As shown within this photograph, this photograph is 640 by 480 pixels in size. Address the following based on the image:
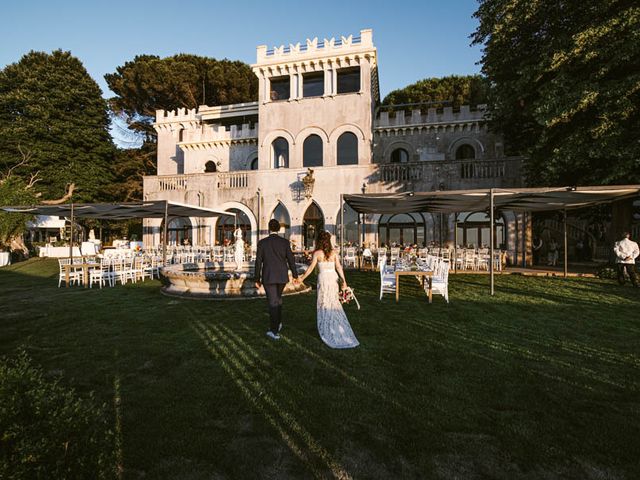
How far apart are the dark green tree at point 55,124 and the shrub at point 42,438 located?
32085mm

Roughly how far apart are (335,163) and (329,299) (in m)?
15.7

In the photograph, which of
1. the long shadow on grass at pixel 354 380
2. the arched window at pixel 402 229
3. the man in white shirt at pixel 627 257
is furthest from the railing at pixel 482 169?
the long shadow on grass at pixel 354 380

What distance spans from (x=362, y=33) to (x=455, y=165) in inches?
379

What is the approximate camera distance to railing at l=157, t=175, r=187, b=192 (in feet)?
67.4

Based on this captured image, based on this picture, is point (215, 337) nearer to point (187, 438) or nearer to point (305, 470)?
point (187, 438)

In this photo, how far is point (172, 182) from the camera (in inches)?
813

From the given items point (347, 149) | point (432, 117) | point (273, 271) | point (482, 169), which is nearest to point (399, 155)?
point (432, 117)

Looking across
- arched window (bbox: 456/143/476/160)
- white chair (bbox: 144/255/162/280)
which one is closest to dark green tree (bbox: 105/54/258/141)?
arched window (bbox: 456/143/476/160)

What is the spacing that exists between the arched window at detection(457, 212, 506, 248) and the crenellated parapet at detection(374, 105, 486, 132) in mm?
6245

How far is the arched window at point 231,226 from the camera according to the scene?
20.4m

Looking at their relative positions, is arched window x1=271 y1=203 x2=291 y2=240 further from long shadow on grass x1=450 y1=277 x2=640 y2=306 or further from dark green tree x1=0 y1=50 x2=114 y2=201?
dark green tree x1=0 y1=50 x2=114 y2=201

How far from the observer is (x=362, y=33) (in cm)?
1942

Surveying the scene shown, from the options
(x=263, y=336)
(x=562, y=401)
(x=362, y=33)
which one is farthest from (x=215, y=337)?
(x=362, y=33)

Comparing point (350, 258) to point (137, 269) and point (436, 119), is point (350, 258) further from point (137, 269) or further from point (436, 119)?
point (436, 119)
